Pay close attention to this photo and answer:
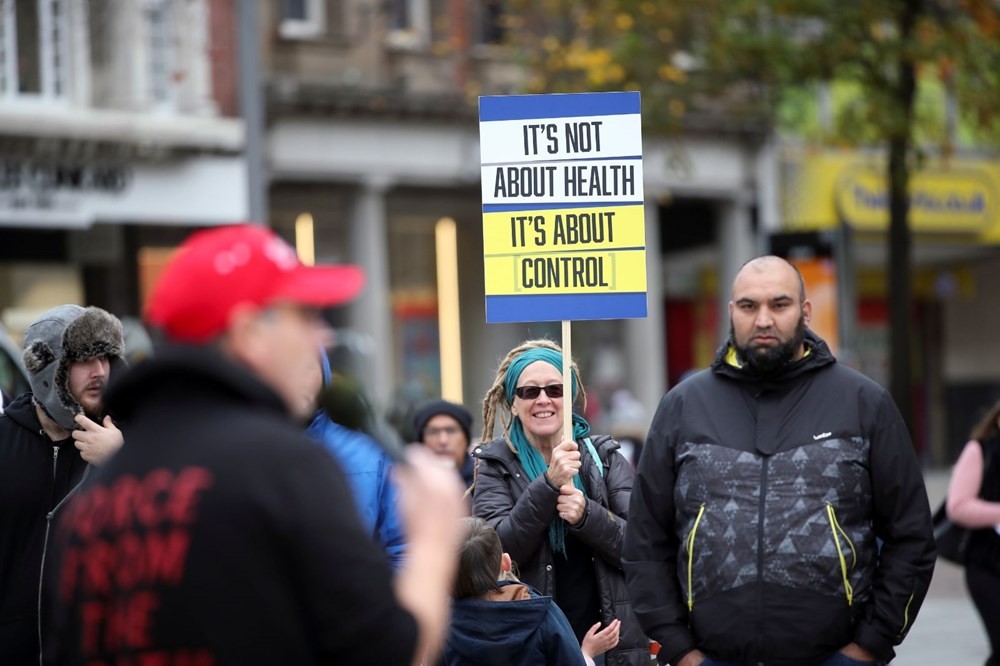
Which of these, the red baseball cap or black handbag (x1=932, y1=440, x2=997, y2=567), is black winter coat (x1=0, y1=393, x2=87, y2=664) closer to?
the red baseball cap

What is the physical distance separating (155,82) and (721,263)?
33.0 ft

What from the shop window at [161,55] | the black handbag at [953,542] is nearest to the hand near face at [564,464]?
the black handbag at [953,542]

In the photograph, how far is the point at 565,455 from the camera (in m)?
5.54

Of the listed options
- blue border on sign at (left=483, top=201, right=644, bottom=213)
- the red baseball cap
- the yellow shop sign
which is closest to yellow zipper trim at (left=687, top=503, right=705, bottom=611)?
blue border on sign at (left=483, top=201, right=644, bottom=213)

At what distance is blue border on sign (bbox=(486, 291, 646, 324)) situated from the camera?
596 centimetres

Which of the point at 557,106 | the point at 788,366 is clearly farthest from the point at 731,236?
the point at 788,366

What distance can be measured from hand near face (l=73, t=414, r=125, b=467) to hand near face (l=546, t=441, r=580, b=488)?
4.73 ft

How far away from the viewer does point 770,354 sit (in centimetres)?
486

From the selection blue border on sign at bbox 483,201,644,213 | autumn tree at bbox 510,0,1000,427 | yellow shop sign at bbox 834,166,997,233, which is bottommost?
blue border on sign at bbox 483,201,644,213

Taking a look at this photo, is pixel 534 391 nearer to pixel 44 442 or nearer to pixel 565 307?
pixel 565 307

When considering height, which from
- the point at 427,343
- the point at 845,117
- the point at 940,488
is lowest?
the point at 940,488

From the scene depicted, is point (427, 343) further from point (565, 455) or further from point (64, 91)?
point (565, 455)

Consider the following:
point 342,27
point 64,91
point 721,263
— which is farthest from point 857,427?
point 721,263

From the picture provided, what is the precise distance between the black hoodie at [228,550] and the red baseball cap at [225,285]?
0.06 meters
